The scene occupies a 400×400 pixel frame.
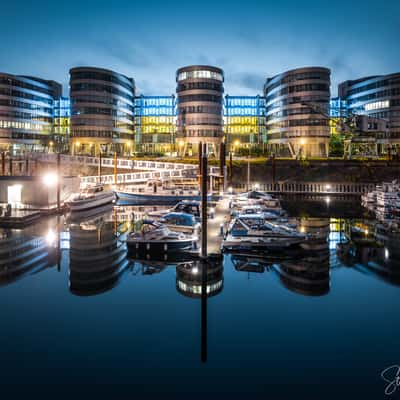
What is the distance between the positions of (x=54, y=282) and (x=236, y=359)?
41.7 ft

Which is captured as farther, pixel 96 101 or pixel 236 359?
pixel 96 101

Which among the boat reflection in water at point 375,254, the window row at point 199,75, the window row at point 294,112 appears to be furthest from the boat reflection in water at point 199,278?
the window row at point 199,75

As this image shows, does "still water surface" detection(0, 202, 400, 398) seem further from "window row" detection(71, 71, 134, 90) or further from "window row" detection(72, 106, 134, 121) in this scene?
"window row" detection(71, 71, 134, 90)

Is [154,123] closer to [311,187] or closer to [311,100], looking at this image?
[311,100]

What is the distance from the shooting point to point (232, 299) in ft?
71.0

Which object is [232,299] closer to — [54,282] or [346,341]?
[346,341]

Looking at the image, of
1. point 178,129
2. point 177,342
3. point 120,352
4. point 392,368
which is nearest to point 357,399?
point 392,368

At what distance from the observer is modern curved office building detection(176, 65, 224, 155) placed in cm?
10856

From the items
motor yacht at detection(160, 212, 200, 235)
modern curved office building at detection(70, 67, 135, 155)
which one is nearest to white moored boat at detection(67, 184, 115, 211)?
motor yacht at detection(160, 212, 200, 235)

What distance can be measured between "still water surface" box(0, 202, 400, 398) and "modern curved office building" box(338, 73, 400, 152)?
3241 inches

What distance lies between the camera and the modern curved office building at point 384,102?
103 meters

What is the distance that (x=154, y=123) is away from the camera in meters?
137

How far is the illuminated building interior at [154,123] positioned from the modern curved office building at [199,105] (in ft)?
83.9

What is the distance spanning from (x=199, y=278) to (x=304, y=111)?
85780mm
